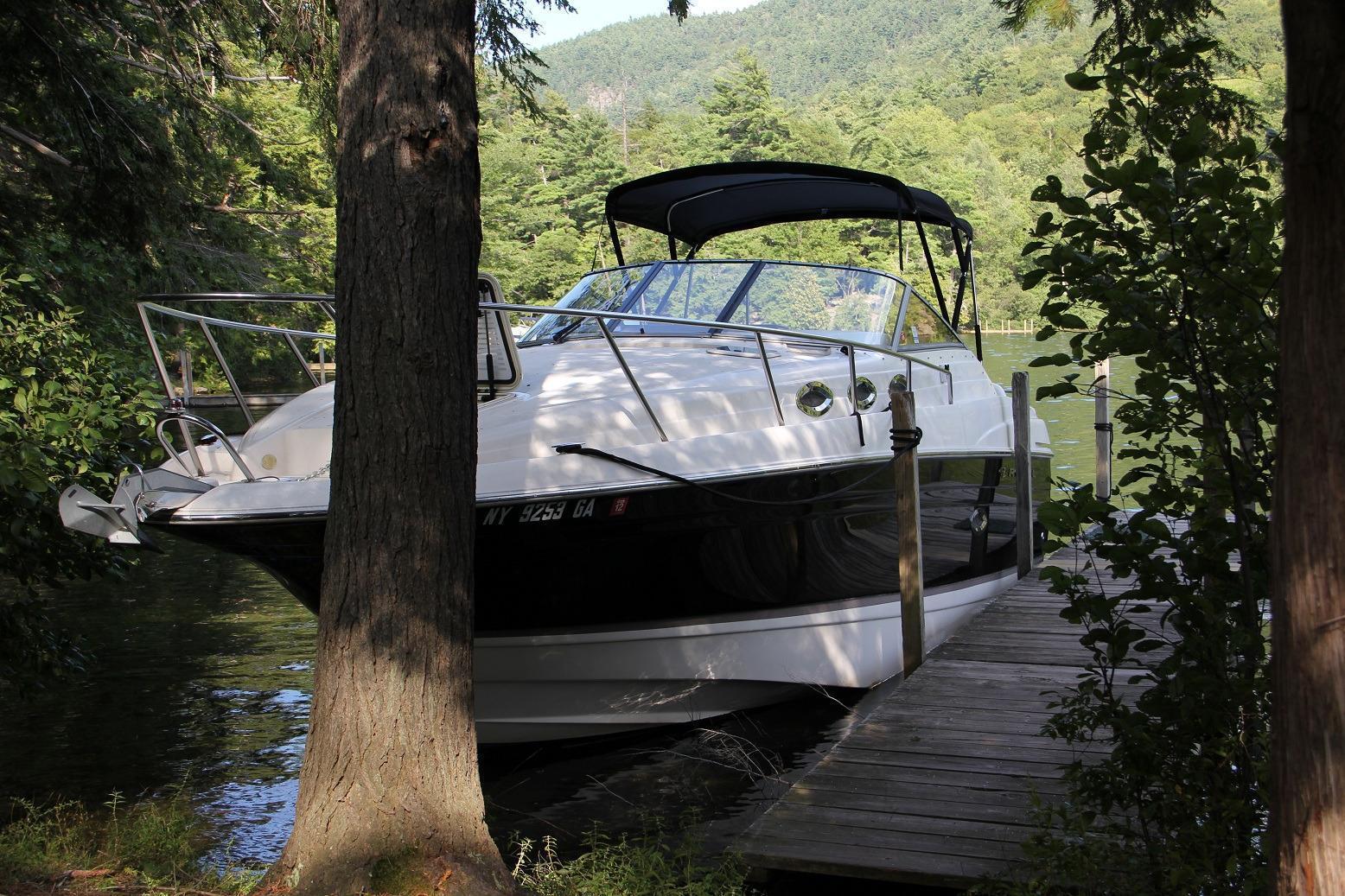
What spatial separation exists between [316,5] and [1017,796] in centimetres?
561

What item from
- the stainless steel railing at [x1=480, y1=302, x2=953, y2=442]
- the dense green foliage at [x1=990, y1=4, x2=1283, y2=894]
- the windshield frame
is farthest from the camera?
the windshield frame

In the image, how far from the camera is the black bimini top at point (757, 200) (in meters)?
7.71

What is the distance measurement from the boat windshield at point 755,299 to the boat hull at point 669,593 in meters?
1.02

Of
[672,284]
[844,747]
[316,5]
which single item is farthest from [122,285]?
[844,747]

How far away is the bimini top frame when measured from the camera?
304 inches

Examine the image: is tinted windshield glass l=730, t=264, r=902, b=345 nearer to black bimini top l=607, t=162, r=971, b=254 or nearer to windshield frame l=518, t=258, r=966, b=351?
windshield frame l=518, t=258, r=966, b=351

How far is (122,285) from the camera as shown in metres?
14.4

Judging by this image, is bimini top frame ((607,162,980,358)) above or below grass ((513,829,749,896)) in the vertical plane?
above

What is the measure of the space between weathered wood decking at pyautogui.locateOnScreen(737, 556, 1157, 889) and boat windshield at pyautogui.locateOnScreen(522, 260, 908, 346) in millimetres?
2232

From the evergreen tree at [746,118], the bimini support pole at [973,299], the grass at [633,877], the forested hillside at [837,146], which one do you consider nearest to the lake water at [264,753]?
the grass at [633,877]

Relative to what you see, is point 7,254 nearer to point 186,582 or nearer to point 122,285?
point 186,582

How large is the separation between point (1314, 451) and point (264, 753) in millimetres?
5932

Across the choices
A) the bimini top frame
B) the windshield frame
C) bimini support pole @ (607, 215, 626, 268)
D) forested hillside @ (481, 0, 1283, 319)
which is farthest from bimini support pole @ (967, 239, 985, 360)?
bimini support pole @ (607, 215, 626, 268)

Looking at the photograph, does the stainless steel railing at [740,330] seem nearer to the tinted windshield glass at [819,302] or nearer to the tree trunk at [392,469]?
the tinted windshield glass at [819,302]
